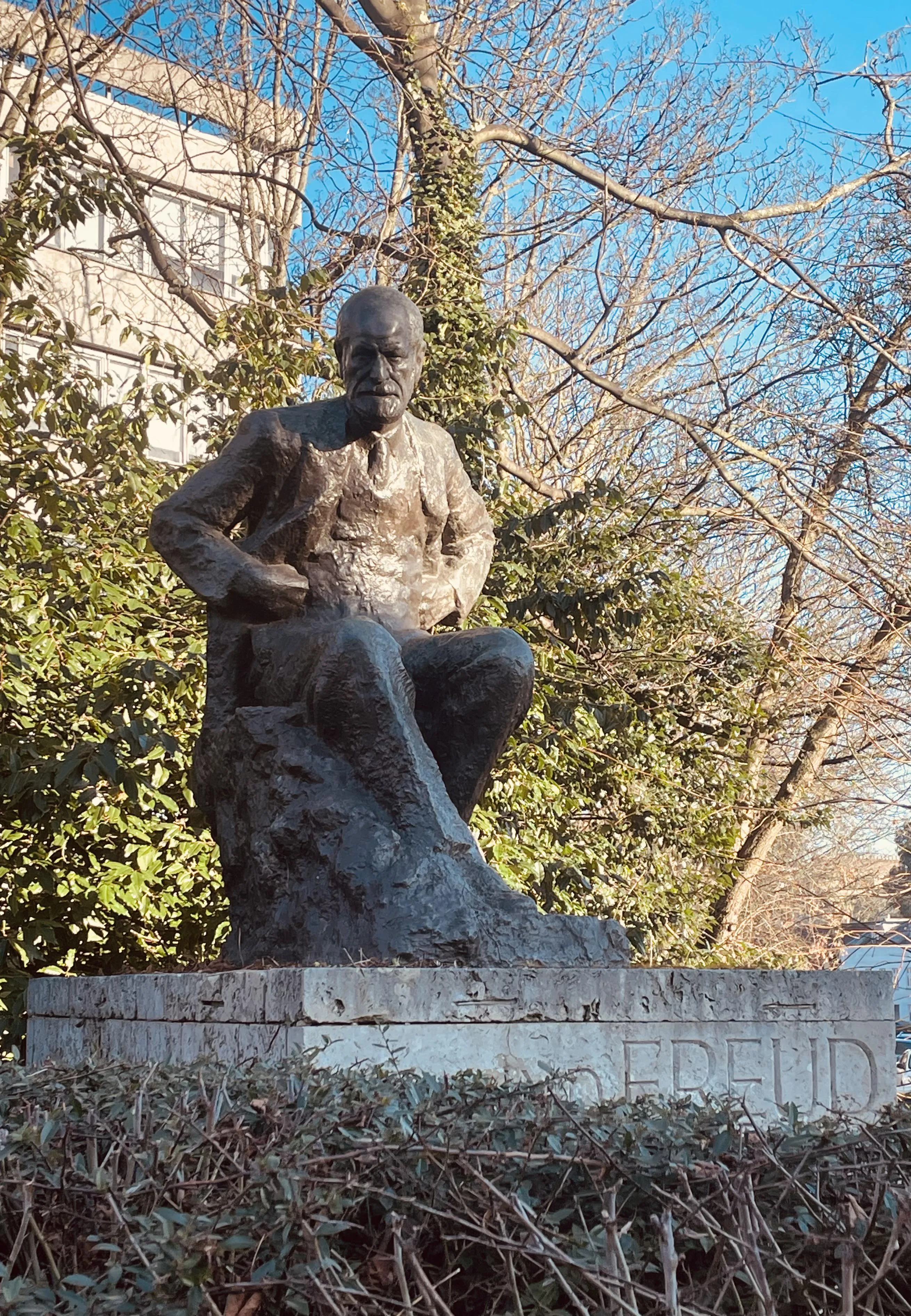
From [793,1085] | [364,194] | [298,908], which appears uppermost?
[364,194]

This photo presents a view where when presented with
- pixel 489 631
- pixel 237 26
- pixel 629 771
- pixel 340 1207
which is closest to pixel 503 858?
pixel 629 771

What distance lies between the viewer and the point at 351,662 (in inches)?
173

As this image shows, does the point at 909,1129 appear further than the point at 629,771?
No

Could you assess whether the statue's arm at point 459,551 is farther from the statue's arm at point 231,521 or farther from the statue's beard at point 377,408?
the statue's arm at point 231,521

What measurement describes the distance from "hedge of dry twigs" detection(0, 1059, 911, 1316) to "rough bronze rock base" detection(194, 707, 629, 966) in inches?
64.4

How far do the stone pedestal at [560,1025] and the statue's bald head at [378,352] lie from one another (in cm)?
190

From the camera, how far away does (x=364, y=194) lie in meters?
11.9

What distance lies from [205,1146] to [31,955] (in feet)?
16.2

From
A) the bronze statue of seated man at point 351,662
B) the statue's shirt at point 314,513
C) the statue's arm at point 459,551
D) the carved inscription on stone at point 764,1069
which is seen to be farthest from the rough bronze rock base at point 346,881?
the statue's arm at point 459,551

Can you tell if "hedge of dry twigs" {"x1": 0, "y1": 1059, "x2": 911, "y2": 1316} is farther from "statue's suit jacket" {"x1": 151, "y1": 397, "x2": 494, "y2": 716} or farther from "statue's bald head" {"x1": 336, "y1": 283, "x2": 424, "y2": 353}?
"statue's bald head" {"x1": 336, "y1": 283, "x2": 424, "y2": 353}

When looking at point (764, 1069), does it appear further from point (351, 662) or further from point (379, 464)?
point (379, 464)

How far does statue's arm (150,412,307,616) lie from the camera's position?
4.79 metres

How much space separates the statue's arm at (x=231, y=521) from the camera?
4.79m

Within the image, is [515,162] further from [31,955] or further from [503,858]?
[31,955]
